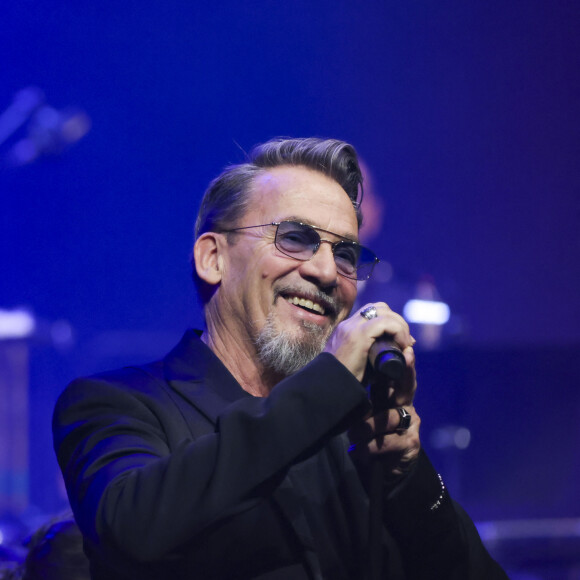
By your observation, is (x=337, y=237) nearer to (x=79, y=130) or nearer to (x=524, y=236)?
(x=79, y=130)

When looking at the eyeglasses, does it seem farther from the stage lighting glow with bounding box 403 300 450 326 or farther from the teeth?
the stage lighting glow with bounding box 403 300 450 326

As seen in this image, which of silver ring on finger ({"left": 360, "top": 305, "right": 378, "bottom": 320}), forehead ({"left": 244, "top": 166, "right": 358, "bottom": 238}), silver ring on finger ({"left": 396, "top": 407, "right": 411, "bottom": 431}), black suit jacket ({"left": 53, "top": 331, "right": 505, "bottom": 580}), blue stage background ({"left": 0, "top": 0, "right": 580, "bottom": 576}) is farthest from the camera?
blue stage background ({"left": 0, "top": 0, "right": 580, "bottom": 576})

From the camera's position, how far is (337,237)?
5.31 ft

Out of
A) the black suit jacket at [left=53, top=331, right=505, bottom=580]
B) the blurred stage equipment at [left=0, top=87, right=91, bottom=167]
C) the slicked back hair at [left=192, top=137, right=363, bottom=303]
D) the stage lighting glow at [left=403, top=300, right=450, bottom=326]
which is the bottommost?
the black suit jacket at [left=53, top=331, right=505, bottom=580]

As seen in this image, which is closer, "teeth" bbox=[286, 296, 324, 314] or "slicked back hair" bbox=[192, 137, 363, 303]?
"teeth" bbox=[286, 296, 324, 314]

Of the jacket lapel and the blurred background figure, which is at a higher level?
the jacket lapel

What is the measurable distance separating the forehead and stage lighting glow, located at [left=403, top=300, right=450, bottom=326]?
3551mm

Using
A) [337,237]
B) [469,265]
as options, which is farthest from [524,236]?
[337,237]

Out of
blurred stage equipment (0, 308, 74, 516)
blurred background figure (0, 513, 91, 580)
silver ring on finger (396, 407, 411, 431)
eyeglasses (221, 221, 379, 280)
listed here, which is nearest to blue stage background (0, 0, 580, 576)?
blurred stage equipment (0, 308, 74, 516)

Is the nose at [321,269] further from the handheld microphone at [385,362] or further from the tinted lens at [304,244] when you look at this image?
the handheld microphone at [385,362]

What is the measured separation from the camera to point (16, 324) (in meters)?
4.55

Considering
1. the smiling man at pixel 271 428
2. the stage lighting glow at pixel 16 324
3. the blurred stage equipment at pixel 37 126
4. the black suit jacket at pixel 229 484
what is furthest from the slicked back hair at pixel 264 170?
the stage lighting glow at pixel 16 324

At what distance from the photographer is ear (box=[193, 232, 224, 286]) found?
172 cm

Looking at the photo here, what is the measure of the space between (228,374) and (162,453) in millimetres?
324
